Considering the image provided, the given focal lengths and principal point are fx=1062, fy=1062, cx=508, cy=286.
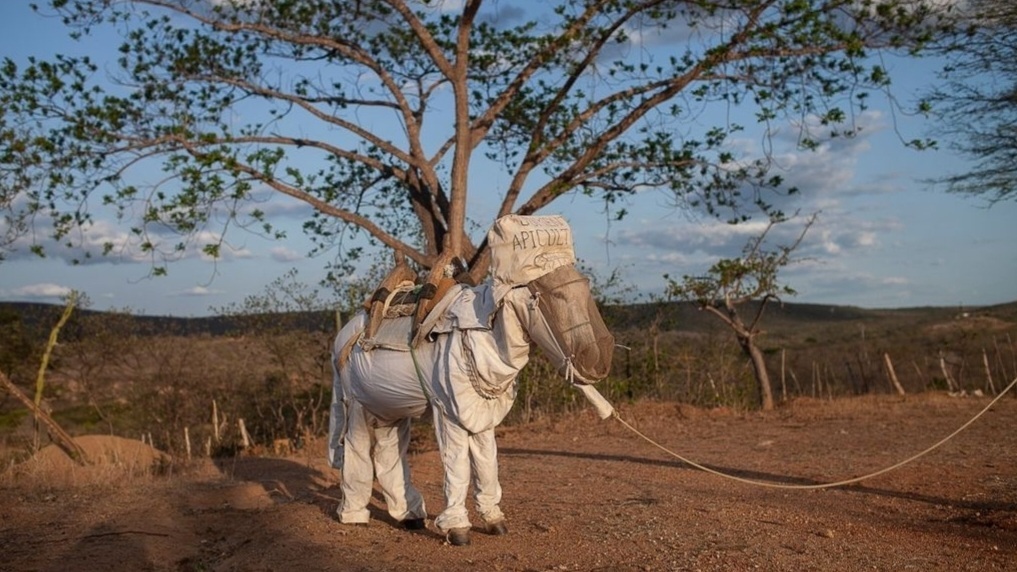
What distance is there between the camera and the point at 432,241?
1545 cm

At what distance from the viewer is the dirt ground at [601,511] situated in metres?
6.62

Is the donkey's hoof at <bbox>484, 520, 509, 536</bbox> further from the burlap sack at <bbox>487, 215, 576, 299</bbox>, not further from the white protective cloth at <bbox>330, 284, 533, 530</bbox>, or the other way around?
the burlap sack at <bbox>487, 215, 576, 299</bbox>

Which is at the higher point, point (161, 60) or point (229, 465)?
point (161, 60)

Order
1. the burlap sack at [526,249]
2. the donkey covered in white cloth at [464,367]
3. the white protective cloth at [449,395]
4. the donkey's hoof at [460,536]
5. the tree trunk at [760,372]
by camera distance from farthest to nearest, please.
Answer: the tree trunk at [760,372] → the donkey's hoof at [460,536] → the white protective cloth at [449,395] → the burlap sack at [526,249] → the donkey covered in white cloth at [464,367]

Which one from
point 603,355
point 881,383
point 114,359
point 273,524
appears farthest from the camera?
point 881,383

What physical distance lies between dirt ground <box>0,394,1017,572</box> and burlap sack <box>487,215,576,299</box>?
68.6 inches

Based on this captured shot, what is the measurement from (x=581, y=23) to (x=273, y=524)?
8492mm

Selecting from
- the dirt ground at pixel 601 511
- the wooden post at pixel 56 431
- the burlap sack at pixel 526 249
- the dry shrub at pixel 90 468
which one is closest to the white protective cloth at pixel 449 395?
the burlap sack at pixel 526 249

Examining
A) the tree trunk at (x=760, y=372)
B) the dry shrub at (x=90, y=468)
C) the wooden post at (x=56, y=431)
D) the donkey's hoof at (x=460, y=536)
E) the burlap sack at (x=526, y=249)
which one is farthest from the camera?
the tree trunk at (x=760, y=372)

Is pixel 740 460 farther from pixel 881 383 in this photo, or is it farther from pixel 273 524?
pixel 881 383

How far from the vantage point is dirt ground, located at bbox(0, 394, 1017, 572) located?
6617mm

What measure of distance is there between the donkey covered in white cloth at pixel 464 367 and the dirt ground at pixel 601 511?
0.34 meters

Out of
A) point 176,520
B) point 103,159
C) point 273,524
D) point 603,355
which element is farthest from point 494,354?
point 103,159

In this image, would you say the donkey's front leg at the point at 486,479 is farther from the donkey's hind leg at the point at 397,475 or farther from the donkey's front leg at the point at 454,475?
the donkey's hind leg at the point at 397,475
